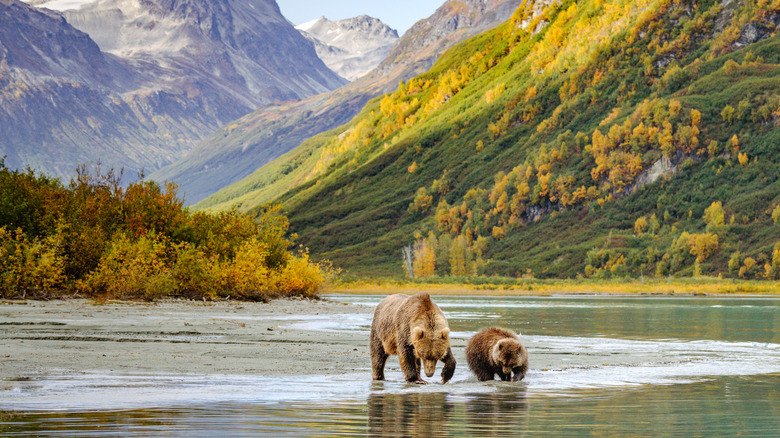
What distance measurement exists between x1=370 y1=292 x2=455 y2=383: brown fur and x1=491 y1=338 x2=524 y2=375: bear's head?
1.37m

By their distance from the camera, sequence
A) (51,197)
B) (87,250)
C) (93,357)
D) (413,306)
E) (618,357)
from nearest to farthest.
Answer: (413,306) → (93,357) → (618,357) → (87,250) → (51,197)

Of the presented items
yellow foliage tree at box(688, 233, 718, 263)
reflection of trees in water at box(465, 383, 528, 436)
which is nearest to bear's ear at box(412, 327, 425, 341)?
reflection of trees in water at box(465, 383, 528, 436)

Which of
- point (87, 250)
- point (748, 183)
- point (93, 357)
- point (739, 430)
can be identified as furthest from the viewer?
point (748, 183)

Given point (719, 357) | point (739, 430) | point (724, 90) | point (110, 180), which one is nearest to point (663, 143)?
point (724, 90)

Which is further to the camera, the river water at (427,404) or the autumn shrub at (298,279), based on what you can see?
the autumn shrub at (298,279)

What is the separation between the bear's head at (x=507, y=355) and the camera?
687 inches

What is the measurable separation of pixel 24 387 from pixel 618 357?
14.6 m

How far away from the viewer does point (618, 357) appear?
74.1 ft

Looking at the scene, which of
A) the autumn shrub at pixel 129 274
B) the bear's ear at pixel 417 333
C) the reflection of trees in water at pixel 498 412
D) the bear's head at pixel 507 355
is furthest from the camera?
the autumn shrub at pixel 129 274

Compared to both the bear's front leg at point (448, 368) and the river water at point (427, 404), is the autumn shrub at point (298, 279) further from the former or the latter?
the bear's front leg at point (448, 368)

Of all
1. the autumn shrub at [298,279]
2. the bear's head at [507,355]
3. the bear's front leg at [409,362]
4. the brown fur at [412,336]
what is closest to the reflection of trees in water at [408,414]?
the brown fur at [412,336]

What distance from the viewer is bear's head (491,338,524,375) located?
1745 centimetres

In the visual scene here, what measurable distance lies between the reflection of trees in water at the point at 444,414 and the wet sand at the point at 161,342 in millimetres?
3871

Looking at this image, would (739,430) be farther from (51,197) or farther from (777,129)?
(777,129)
